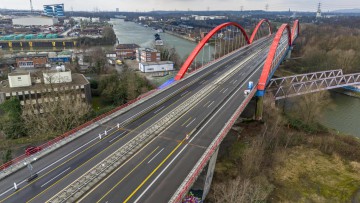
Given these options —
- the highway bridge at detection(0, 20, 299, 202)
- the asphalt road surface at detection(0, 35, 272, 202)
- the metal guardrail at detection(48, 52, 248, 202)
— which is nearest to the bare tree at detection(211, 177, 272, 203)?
the highway bridge at detection(0, 20, 299, 202)

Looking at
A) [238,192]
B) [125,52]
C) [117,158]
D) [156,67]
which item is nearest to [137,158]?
[117,158]

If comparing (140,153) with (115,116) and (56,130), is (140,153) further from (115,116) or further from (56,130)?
(56,130)

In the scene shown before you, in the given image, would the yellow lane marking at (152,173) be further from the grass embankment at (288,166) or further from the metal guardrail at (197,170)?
the grass embankment at (288,166)

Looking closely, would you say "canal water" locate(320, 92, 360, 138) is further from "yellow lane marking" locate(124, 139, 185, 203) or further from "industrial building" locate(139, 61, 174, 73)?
"industrial building" locate(139, 61, 174, 73)

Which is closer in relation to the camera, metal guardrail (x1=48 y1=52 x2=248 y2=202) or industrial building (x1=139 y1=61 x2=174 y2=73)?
metal guardrail (x1=48 y1=52 x2=248 y2=202)

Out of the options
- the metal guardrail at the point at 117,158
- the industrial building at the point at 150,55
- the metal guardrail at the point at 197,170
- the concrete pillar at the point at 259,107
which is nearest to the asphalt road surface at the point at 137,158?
the metal guardrail at the point at 117,158

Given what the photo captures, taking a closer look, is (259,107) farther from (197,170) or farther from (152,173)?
(152,173)
